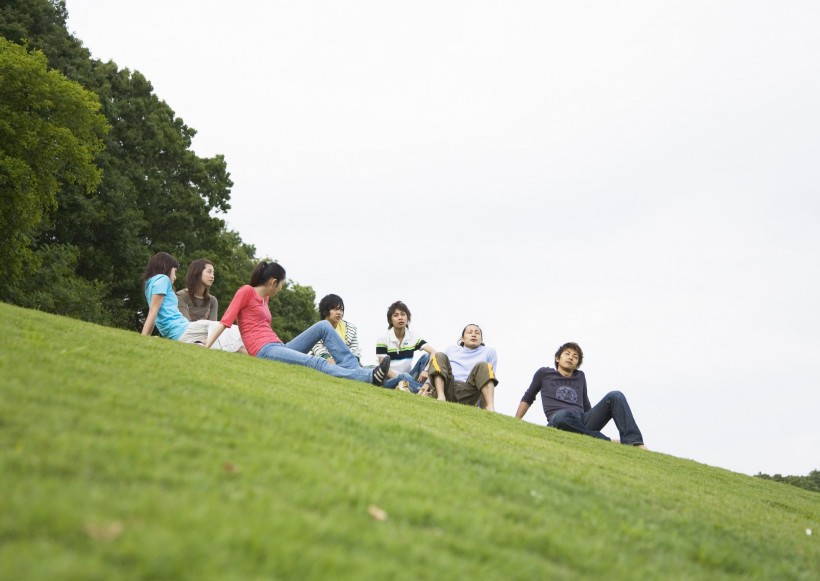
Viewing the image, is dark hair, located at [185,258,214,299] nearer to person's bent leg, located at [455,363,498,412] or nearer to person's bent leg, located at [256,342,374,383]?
person's bent leg, located at [256,342,374,383]

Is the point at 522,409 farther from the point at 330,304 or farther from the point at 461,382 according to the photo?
the point at 330,304

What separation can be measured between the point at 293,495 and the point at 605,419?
1005 centimetres

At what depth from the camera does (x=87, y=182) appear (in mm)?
29641

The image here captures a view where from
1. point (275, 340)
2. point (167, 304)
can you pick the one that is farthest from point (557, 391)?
point (167, 304)

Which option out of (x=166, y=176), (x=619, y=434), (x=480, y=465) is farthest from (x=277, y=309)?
(x=480, y=465)

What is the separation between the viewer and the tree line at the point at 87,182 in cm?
2723

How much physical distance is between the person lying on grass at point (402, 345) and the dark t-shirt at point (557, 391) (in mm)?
1957

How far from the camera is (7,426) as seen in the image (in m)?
4.13

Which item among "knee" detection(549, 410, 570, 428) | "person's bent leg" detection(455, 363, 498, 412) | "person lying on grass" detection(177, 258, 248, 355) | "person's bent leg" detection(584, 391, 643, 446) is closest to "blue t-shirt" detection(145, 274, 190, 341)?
"person lying on grass" detection(177, 258, 248, 355)

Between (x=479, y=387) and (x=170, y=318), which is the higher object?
(x=479, y=387)

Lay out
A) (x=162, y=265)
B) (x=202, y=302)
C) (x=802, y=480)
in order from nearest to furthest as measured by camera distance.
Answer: (x=162, y=265) < (x=202, y=302) < (x=802, y=480)

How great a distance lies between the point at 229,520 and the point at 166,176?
37.8 metres

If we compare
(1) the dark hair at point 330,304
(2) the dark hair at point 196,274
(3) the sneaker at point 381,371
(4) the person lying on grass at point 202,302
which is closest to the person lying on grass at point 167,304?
(4) the person lying on grass at point 202,302

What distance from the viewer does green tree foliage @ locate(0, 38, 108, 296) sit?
2658 cm
